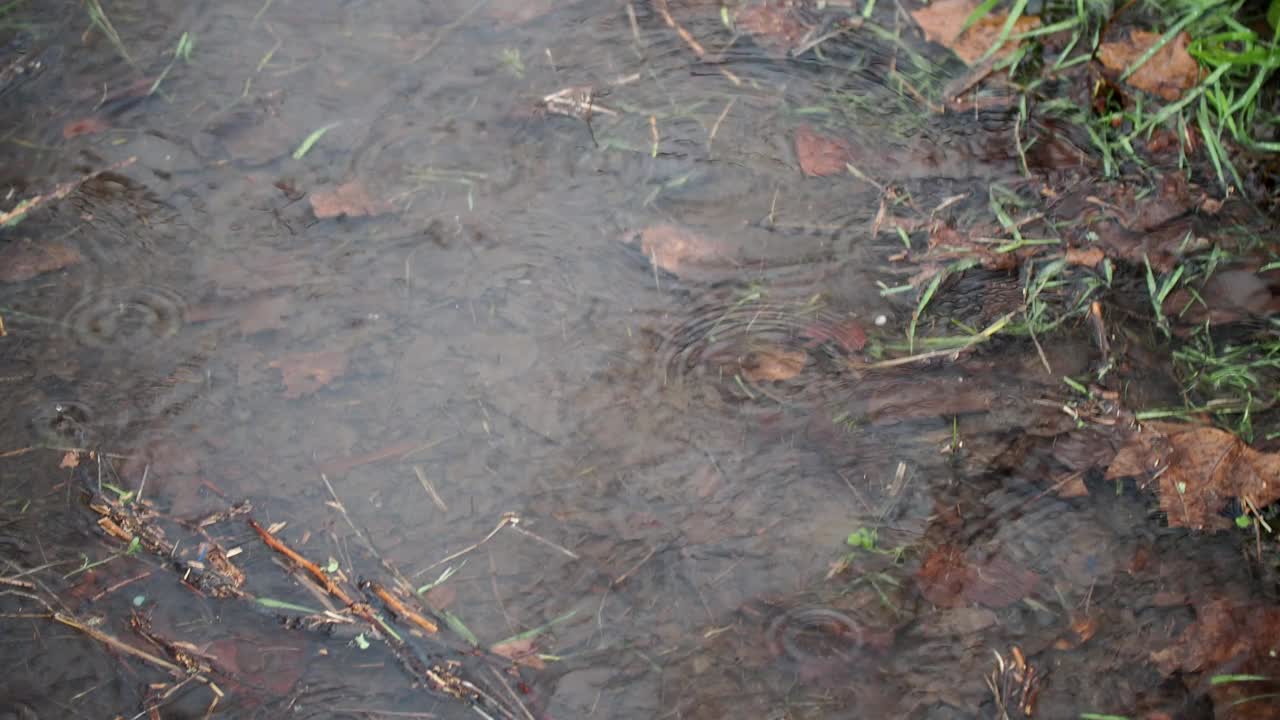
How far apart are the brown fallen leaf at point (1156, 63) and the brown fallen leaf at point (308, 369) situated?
6.59 feet

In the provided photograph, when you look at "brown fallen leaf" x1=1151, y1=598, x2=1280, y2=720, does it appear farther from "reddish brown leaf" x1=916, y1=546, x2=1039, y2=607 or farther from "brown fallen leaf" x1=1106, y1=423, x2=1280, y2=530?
"reddish brown leaf" x1=916, y1=546, x2=1039, y2=607

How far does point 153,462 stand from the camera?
2162mm

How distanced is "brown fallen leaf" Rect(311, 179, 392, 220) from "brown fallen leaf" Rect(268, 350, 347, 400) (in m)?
0.37

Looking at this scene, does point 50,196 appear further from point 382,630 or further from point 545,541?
point 545,541

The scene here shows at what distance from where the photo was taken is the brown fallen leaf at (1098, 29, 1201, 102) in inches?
95.2

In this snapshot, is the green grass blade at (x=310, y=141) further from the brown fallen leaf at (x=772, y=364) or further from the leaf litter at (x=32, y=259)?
the brown fallen leaf at (x=772, y=364)

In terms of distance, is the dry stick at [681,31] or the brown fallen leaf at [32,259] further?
the dry stick at [681,31]

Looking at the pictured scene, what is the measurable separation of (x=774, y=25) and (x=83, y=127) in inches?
71.1

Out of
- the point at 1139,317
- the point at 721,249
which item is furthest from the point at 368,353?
the point at 1139,317

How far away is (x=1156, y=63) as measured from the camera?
2436 mm

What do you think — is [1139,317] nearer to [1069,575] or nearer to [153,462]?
[1069,575]

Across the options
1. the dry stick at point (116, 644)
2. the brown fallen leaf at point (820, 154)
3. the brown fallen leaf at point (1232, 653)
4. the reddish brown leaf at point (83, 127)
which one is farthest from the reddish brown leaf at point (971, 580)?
the reddish brown leaf at point (83, 127)

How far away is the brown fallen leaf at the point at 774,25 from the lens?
2.61 meters

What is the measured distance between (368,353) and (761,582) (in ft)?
3.36
